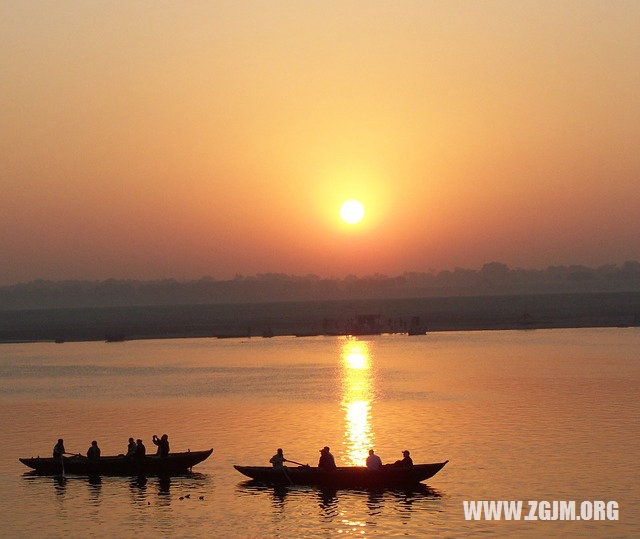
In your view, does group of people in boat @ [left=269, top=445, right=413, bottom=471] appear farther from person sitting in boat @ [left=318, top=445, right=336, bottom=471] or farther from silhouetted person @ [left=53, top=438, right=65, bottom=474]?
silhouetted person @ [left=53, top=438, right=65, bottom=474]

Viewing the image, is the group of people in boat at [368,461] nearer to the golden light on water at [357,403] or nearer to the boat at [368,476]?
the boat at [368,476]

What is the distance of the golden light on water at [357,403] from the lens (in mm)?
65312

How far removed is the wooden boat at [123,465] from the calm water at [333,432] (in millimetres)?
1005

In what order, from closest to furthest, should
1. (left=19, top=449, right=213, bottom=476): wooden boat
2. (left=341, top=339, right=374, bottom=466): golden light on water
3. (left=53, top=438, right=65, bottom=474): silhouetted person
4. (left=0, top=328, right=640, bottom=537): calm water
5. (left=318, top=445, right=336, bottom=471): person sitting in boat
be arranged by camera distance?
1. (left=0, top=328, right=640, bottom=537): calm water
2. (left=318, top=445, right=336, bottom=471): person sitting in boat
3. (left=19, top=449, right=213, bottom=476): wooden boat
4. (left=53, top=438, right=65, bottom=474): silhouetted person
5. (left=341, top=339, right=374, bottom=466): golden light on water

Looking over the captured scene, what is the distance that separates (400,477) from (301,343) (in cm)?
14603

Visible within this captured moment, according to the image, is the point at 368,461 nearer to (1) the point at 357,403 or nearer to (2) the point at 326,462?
(2) the point at 326,462

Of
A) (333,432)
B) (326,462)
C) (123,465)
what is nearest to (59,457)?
(123,465)

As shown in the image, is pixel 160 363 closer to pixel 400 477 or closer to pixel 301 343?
pixel 301 343

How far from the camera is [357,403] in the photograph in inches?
3681

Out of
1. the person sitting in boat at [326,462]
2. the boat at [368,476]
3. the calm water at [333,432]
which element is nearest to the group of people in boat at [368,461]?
the person sitting in boat at [326,462]

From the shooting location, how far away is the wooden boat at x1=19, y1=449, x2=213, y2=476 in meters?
57.1

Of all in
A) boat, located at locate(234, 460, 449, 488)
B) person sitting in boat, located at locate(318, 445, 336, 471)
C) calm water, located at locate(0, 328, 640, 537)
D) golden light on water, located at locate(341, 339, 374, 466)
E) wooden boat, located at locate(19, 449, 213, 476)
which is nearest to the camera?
calm water, located at locate(0, 328, 640, 537)

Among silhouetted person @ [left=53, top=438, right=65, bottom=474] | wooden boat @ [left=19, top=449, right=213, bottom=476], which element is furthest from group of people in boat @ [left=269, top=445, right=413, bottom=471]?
silhouetted person @ [left=53, top=438, right=65, bottom=474]

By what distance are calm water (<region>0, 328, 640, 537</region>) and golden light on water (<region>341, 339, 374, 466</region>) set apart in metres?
0.28
